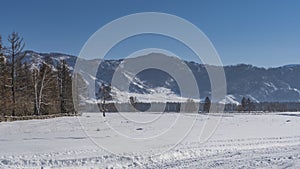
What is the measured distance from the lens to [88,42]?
15062 millimetres

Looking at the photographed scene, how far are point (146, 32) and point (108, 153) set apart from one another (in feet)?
18.1

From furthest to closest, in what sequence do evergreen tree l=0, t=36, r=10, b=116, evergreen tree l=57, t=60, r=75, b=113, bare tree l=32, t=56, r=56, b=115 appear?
evergreen tree l=57, t=60, r=75, b=113
bare tree l=32, t=56, r=56, b=115
evergreen tree l=0, t=36, r=10, b=116

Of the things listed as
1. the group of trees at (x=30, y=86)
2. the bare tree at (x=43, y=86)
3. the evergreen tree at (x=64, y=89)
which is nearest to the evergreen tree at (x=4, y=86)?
the group of trees at (x=30, y=86)

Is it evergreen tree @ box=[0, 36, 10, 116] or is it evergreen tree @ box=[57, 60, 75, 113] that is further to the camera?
evergreen tree @ box=[57, 60, 75, 113]

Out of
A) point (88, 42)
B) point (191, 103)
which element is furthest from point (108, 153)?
point (191, 103)

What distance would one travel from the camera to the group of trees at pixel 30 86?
4047 centimetres

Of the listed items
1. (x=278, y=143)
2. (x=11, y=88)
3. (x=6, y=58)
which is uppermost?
(x=6, y=58)

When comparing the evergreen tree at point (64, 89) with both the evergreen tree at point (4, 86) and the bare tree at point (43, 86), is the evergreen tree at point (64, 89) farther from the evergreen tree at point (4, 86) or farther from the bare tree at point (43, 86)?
the evergreen tree at point (4, 86)

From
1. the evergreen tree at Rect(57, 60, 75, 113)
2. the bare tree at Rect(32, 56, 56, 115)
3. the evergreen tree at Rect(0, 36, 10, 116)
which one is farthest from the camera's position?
the evergreen tree at Rect(57, 60, 75, 113)

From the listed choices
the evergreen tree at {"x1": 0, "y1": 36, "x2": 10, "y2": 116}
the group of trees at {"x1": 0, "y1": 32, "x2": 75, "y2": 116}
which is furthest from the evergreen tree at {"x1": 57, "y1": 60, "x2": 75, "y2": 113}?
the evergreen tree at {"x1": 0, "y1": 36, "x2": 10, "y2": 116}

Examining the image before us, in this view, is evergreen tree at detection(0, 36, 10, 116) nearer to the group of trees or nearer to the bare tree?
the group of trees

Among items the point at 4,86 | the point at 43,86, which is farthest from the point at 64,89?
the point at 4,86

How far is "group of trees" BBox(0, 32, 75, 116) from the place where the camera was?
4047 cm

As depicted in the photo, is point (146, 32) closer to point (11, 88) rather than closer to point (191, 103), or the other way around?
point (11, 88)
